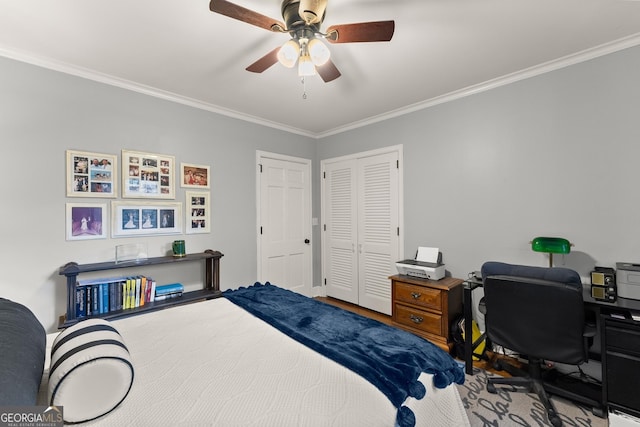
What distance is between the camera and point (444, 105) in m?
3.07

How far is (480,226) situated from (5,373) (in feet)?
10.7

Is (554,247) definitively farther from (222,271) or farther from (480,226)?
(222,271)

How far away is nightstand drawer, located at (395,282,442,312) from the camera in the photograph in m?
2.67

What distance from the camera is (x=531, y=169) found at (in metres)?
2.51

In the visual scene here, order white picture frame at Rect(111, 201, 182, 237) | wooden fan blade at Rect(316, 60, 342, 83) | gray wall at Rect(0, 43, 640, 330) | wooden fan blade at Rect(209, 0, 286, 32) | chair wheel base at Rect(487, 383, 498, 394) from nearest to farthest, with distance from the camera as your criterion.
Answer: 1. wooden fan blade at Rect(209, 0, 286, 32)
2. wooden fan blade at Rect(316, 60, 342, 83)
3. chair wheel base at Rect(487, 383, 498, 394)
4. gray wall at Rect(0, 43, 640, 330)
5. white picture frame at Rect(111, 201, 182, 237)

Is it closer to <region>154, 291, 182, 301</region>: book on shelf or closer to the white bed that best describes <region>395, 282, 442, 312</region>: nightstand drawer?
the white bed

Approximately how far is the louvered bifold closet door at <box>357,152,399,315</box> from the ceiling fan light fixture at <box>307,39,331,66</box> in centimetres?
212

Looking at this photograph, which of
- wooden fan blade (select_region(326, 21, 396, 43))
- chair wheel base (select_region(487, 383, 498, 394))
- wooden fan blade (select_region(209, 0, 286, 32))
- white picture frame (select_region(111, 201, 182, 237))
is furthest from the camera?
white picture frame (select_region(111, 201, 182, 237))

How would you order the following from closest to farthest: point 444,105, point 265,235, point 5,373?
point 5,373
point 444,105
point 265,235

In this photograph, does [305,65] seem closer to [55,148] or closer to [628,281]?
[55,148]

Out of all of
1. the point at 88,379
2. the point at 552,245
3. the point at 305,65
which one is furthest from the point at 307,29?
the point at 552,245

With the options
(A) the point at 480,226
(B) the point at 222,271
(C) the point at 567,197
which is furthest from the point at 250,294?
(C) the point at 567,197

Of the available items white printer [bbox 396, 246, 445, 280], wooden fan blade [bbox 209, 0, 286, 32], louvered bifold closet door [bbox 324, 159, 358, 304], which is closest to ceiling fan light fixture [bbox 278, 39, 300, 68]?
wooden fan blade [bbox 209, 0, 286, 32]

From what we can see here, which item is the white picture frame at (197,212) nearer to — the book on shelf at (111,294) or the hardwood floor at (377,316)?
the book on shelf at (111,294)
